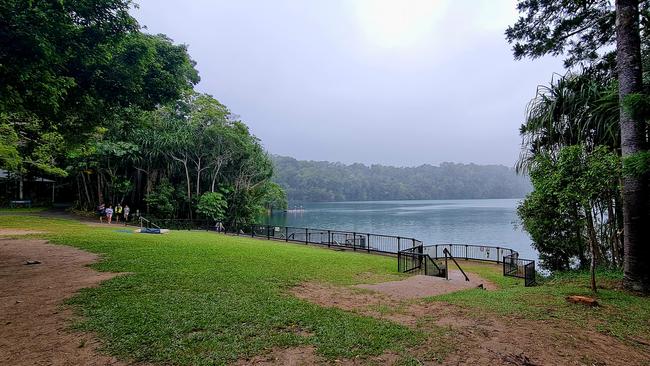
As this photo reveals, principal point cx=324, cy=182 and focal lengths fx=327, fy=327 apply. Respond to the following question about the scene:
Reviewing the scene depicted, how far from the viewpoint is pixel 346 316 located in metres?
4.80

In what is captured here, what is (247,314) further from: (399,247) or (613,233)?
(613,233)

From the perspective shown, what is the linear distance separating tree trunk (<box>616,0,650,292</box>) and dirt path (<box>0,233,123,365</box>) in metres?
8.95

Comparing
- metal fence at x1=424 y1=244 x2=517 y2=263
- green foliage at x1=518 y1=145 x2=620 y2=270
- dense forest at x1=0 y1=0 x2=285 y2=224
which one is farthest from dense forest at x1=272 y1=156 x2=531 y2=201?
green foliage at x1=518 y1=145 x2=620 y2=270

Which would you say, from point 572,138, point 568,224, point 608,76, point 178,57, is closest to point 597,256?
point 568,224

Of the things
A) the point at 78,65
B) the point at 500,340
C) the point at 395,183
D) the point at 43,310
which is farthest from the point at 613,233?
the point at 395,183

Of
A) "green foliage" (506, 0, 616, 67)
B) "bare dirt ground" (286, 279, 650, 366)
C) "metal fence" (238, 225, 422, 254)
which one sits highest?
"green foliage" (506, 0, 616, 67)

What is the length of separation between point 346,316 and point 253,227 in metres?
16.6

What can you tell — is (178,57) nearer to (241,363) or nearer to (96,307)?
(96,307)

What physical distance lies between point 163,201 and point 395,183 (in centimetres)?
14825

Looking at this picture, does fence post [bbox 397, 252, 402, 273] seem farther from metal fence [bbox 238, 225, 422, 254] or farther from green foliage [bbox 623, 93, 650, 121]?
green foliage [bbox 623, 93, 650, 121]

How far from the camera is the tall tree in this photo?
649 centimetres

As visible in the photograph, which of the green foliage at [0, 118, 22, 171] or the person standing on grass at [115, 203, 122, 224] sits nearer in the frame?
the green foliage at [0, 118, 22, 171]

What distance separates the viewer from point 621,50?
681cm

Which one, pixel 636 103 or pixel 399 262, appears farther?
pixel 399 262
